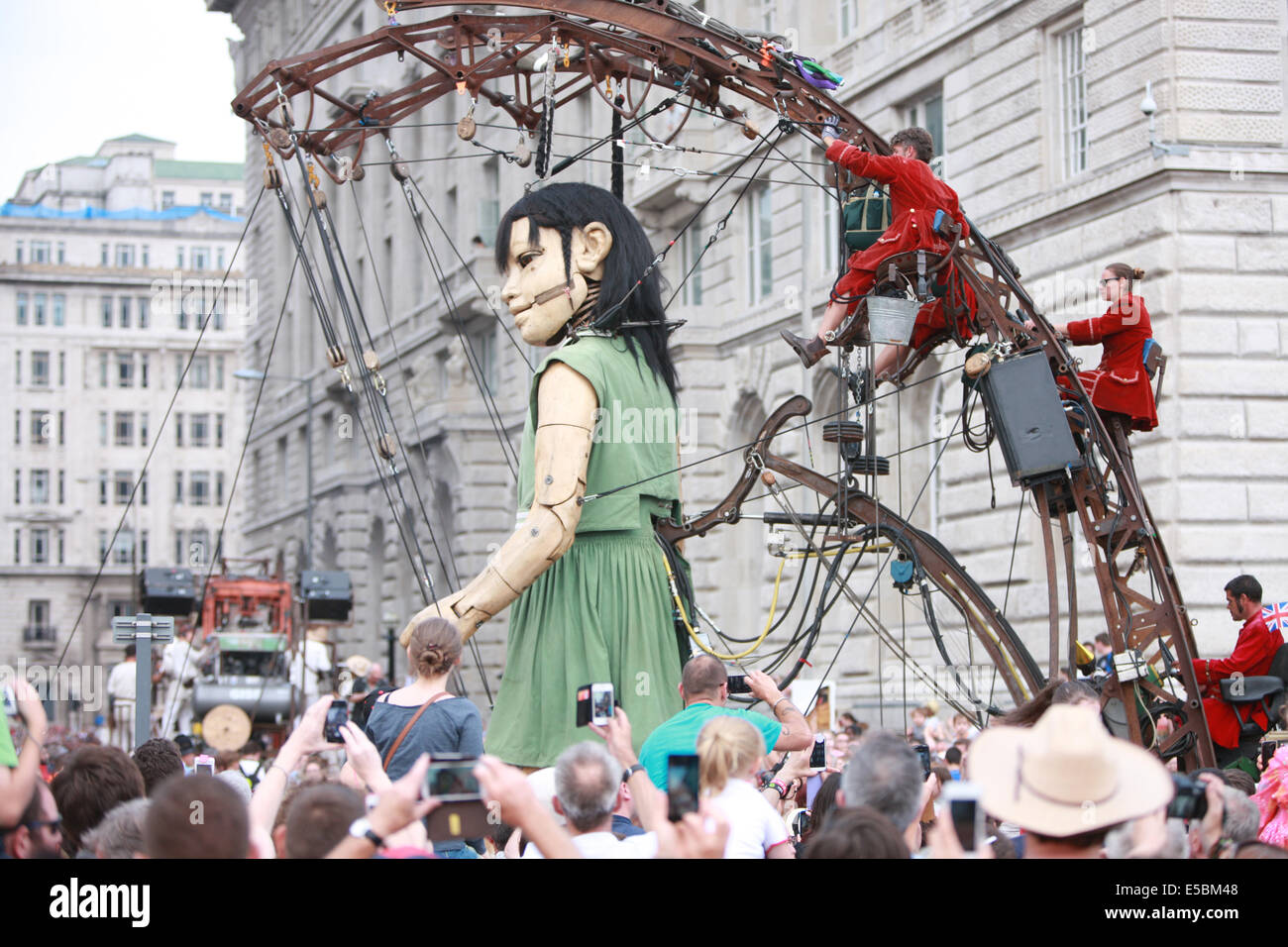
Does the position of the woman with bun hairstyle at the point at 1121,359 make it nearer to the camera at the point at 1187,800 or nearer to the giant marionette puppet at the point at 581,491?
the giant marionette puppet at the point at 581,491

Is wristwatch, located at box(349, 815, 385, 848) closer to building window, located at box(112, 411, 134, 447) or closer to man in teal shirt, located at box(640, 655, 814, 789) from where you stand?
man in teal shirt, located at box(640, 655, 814, 789)

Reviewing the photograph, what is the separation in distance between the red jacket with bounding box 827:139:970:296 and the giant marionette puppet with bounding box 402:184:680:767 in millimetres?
1111

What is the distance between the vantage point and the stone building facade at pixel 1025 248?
16.7m

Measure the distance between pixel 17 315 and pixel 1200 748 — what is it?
87.4m

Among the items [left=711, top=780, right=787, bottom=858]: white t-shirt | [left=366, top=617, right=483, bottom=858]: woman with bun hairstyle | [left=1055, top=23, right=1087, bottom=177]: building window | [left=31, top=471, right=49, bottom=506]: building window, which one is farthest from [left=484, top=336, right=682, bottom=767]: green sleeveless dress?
[left=31, top=471, right=49, bottom=506]: building window

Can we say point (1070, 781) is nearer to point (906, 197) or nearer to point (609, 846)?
point (609, 846)

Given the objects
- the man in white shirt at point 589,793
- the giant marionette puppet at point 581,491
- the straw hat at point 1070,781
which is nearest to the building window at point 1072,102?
the giant marionette puppet at point 581,491

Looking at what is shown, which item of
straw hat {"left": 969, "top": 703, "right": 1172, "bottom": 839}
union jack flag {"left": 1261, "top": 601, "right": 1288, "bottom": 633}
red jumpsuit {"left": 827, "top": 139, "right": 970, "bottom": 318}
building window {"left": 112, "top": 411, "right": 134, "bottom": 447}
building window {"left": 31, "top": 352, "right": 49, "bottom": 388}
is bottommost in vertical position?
straw hat {"left": 969, "top": 703, "right": 1172, "bottom": 839}

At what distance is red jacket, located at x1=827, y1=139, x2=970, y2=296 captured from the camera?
775cm

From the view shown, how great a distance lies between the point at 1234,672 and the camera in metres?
8.38

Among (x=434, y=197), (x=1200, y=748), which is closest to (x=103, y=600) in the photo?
(x=434, y=197)

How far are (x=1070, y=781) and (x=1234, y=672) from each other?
17.2ft

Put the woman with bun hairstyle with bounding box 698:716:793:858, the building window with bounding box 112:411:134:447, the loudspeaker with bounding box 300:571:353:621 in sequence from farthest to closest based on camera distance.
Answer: the building window with bounding box 112:411:134:447
the loudspeaker with bounding box 300:571:353:621
the woman with bun hairstyle with bounding box 698:716:793:858

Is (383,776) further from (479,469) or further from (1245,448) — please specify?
(479,469)
